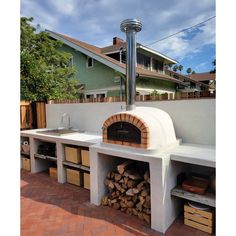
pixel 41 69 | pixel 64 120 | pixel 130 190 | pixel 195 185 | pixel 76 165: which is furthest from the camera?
pixel 41 69

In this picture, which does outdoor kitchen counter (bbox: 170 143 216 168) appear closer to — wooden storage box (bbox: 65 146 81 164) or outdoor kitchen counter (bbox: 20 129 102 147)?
outdoor kitchen counter (bbox: 20 129 102 147)

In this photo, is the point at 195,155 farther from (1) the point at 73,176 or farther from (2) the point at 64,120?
(2) the point at 64,120

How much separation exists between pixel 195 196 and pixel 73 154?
7.85 ft

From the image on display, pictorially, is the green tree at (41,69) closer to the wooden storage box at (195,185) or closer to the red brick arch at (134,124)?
the red brick arch at (134,124)

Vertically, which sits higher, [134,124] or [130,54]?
[130,54]

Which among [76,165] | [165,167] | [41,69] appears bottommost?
[76,165]

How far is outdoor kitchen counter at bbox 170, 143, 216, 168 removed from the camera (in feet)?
7.50

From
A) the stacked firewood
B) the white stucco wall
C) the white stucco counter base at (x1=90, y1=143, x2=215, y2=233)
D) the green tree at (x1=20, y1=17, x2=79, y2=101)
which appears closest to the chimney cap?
→ the white stucco wall

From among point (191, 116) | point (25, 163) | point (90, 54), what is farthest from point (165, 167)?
point (90, 54)

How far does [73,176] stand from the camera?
3861 mm

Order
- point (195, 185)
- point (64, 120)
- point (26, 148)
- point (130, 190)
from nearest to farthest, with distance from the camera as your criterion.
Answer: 1. point (195, 185)
2. point (130, 190)
3. point (26, 148)
4. point (64, 120)

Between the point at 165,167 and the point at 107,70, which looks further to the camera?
the point at 107,70

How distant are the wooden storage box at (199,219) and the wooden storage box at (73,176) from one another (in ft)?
7.11
